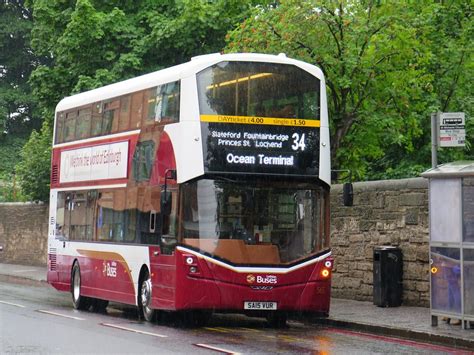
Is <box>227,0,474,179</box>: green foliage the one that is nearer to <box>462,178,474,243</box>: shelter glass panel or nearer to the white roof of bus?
the white roof of bus

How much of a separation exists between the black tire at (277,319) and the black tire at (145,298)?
203 cm

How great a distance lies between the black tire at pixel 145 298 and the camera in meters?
17.4

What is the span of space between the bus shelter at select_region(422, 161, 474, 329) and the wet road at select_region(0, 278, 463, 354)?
3.42 ft

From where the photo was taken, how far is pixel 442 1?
28.2 meters

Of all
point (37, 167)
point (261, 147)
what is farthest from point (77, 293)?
point (37, 167)

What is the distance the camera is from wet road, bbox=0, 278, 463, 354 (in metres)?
12.9

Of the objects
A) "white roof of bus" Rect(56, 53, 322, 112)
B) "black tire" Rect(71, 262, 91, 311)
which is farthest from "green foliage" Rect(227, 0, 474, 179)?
"black tire" Rect(71, 262, 91, 311)

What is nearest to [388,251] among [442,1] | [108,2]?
[442,1]

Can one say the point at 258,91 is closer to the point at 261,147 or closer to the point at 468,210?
the point at 261,147

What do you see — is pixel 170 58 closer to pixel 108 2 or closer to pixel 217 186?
pixel 108 2

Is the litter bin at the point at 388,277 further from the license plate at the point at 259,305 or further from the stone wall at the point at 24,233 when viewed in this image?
the stone wall at the point at 24,233

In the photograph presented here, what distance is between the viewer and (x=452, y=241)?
15.1 metres

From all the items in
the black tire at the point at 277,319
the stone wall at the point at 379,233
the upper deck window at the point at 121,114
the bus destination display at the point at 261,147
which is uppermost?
the upper deck window at the point at 121,114

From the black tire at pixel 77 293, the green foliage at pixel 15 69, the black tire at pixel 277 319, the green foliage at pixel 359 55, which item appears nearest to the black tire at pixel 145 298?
the black tire at pixel 277 319
